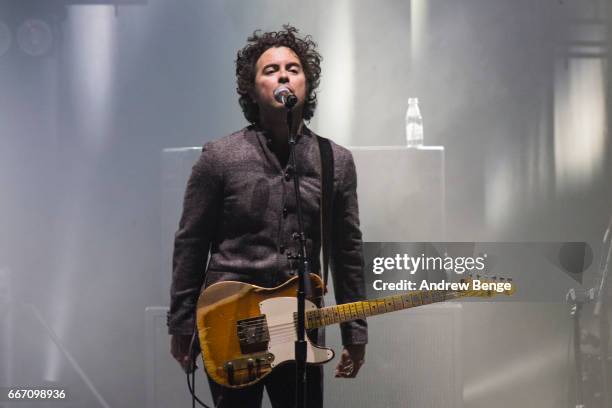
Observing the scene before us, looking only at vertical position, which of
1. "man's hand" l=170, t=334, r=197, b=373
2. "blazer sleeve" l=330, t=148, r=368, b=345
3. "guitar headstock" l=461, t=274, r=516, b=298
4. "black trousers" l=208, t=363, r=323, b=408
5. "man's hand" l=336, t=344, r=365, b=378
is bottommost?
"black trousers" l=208, t=363, r=323, b=408

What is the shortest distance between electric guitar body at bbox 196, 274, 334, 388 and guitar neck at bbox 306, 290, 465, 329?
6 cm

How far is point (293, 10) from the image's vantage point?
4273 mm

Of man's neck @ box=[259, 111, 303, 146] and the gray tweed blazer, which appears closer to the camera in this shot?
the gray tweed blazer

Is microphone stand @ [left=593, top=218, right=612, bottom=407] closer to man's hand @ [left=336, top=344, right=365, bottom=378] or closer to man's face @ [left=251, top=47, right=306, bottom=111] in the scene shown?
man's hand @ [left=336, top=344, right=365, bottom=378]

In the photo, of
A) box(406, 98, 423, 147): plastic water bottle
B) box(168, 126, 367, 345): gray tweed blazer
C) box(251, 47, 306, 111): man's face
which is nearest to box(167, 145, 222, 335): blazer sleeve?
box(168, 126, 367, 345): gray tweed blazer

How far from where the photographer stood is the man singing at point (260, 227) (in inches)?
124

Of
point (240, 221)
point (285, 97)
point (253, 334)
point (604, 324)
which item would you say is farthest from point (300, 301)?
point (604, 324)

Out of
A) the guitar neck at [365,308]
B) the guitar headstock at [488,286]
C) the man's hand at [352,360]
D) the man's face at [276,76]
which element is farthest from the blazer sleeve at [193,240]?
the guitar headstock at [488,286]

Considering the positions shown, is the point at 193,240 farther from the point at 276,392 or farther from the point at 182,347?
the point at 276,392

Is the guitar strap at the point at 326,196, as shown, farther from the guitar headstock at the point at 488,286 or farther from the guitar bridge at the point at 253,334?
the guitar headstock at the point at 488,286

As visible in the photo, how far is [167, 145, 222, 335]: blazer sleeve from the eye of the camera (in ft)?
10.4

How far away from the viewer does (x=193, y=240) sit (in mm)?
3193

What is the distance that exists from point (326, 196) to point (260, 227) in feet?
0.92

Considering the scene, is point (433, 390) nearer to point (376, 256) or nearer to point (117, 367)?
point (376, 256)
